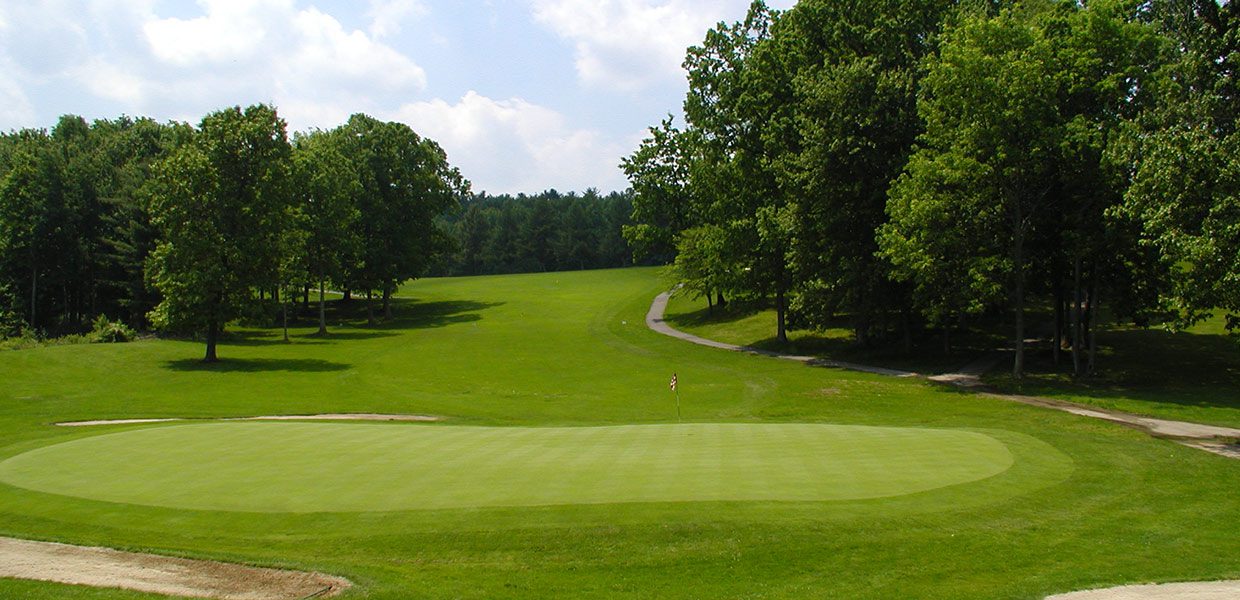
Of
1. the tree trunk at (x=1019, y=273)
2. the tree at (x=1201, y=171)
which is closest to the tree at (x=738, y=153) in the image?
the tree trunk at (x=1019, y=273)

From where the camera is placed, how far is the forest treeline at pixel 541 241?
569ft

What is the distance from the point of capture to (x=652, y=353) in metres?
55.2

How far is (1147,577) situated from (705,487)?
6946 millimetres

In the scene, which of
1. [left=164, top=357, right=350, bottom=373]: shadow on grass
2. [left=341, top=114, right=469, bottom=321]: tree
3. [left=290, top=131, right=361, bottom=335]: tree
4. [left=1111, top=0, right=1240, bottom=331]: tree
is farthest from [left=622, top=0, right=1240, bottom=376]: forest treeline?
[left=341, top=114, right=469, bottom=321]: tree

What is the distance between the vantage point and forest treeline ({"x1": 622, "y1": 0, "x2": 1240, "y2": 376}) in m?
25.8

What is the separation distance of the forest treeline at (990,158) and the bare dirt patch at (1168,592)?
16129 millimetres

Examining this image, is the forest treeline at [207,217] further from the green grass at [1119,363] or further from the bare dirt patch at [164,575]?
the bare dirt patch at [164,575]

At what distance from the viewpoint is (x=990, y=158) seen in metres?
36.8

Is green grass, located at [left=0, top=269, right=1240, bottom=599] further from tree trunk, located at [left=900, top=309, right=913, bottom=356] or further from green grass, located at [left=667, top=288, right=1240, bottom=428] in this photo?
tree trunk, located at [left=900, top=309, right=913, bottom=356]

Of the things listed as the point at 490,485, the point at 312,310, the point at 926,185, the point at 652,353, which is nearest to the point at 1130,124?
the point at 926,185

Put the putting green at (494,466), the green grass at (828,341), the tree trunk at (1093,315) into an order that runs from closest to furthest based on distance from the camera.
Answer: the putting green at (494,466) < the tree trunk at (1093,315) < the green grass at (828,341)

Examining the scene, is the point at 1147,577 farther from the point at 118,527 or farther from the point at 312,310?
the point at 312,310

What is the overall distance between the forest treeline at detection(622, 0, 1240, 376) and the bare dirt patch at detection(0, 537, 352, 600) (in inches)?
1028

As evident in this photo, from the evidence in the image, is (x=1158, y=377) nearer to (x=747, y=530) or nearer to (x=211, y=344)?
(x=747, y=530)
